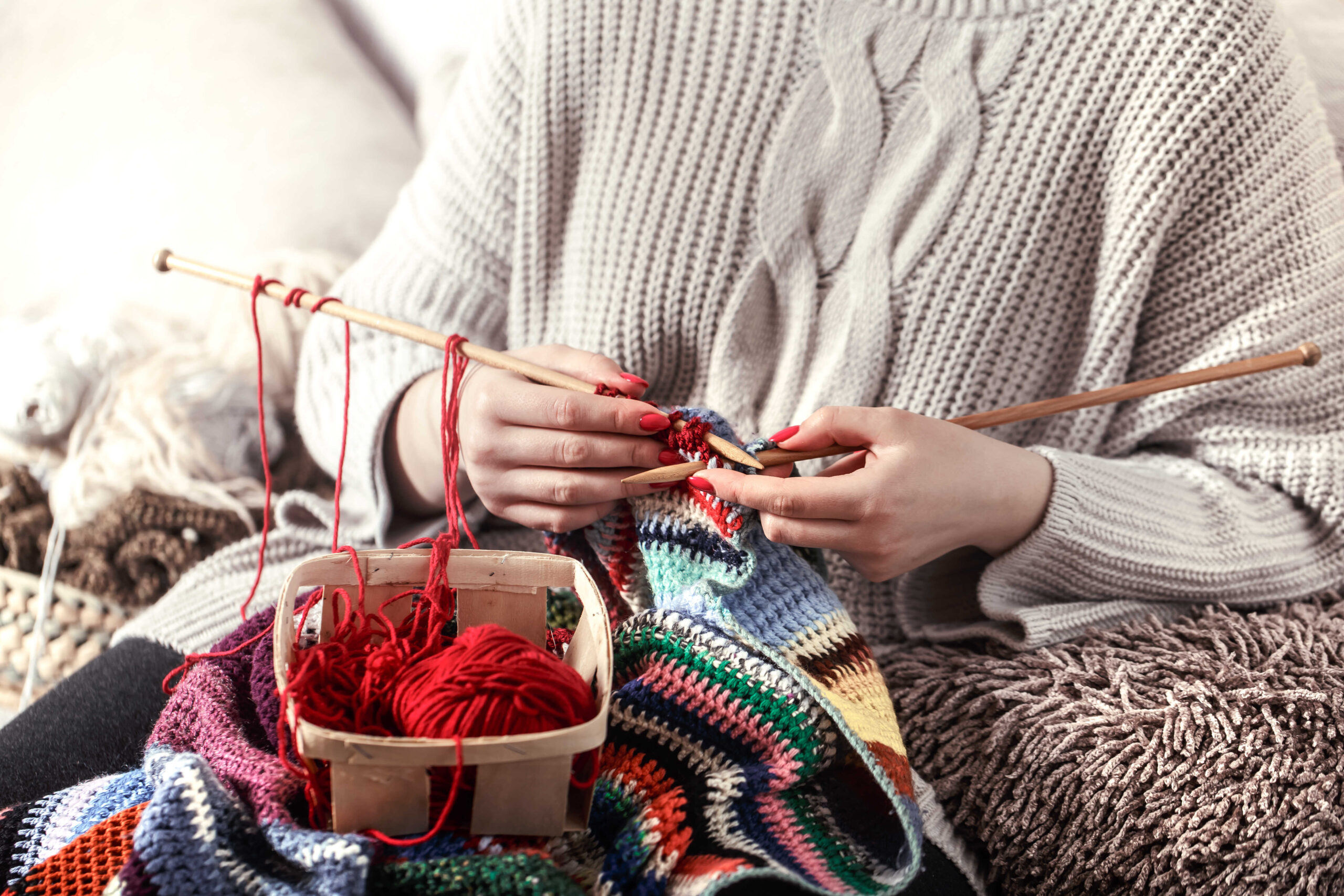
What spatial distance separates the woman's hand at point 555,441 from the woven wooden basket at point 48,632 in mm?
513

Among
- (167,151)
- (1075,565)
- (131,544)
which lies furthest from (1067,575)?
(167,151)

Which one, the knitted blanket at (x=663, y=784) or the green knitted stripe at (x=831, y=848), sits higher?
the knitted blanket at (x=663, y=784)

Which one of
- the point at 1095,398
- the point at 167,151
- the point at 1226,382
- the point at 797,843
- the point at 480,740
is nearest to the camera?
the point at 480,740

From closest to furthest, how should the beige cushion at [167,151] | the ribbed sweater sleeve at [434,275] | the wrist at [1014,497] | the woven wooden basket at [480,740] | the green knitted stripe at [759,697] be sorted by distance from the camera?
the woven wooden basket at [480,740] → the green knitted stripe at [759,697] → the wrist at [1014,497] → the ribbed sweater sleeve at [434,275] → the beige cushion at [167,151]

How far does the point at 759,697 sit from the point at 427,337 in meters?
0.34

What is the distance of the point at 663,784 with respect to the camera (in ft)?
1.70

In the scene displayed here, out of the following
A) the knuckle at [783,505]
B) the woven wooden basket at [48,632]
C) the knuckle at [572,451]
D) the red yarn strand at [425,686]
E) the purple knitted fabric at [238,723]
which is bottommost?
the woven wooden basket at [48,632]

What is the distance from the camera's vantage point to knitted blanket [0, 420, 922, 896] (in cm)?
43

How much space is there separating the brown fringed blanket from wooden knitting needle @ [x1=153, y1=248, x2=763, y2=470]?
0.26 m

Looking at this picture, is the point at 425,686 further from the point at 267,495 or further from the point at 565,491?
the point at 267,495

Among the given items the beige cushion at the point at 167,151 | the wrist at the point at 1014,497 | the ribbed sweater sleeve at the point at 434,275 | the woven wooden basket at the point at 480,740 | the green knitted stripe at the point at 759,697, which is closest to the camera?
the woven wooden basket at the point at 480,740

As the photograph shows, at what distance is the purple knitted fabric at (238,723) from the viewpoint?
18.9 inches

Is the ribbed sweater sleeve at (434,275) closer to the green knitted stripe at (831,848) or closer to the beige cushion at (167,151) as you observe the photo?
the beige cushion at (167,151)

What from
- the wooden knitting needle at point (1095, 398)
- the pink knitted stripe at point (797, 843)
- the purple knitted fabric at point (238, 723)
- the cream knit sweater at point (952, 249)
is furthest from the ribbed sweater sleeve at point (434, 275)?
the pink knitted stripe at point (797, 843)
